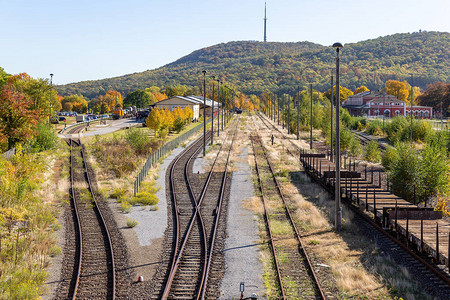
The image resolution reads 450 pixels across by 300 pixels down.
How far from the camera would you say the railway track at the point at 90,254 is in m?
13.8

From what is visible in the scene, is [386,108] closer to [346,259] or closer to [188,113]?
[188,113]

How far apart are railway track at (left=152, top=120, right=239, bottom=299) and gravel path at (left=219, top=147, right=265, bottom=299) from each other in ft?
1.99

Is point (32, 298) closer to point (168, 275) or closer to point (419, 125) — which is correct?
point (168, 275)

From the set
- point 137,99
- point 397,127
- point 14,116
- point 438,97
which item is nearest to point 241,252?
point 14,116

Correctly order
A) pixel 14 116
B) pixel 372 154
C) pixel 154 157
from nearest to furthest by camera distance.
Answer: pixel 14 116 < pixel 154 157 < pixel 372 154

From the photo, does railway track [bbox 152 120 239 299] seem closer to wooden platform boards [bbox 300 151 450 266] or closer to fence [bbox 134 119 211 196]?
fence [bbox 134 119 211 196]

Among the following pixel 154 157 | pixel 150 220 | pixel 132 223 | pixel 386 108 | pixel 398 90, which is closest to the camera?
pixel 132 223

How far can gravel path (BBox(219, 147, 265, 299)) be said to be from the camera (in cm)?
1411

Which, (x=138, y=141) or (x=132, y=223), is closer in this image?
(x=132, y=223)

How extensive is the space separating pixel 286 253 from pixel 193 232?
15.4 feet

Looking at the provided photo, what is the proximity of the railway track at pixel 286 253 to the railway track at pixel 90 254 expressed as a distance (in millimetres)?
5324

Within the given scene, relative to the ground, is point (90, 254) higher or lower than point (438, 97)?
lower

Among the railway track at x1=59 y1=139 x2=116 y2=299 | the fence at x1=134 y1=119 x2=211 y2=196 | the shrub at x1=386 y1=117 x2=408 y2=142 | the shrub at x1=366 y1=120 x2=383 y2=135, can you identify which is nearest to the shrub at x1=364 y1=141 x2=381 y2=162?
the shrub at x1=386 y1=117 x2=408 y2=142

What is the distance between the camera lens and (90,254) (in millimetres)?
17297
